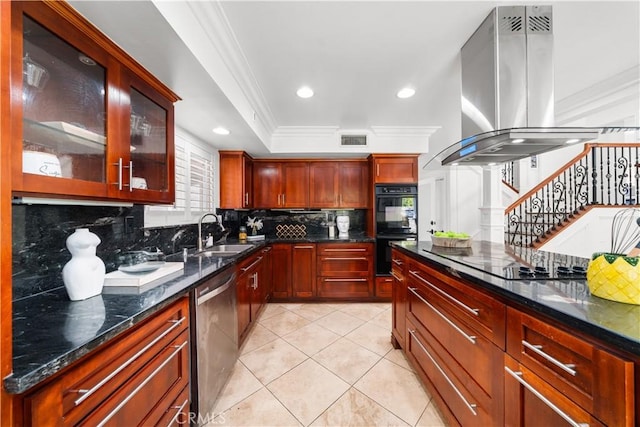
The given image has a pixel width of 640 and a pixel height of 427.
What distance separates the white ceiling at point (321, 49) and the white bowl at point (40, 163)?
2.21 feet

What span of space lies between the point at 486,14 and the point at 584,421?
2110mm

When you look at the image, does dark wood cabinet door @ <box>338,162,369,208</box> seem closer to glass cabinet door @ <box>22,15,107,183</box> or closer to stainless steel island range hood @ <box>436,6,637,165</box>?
stainless steel island range hood @ <box>436,6,637,165</box>

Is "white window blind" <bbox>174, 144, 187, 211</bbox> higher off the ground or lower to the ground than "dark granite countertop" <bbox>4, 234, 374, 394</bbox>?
higher

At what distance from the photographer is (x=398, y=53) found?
1.84 metres

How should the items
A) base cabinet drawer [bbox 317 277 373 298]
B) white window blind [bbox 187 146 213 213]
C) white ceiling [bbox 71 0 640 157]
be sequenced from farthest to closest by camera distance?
base cabinet drawer [bbox 317 277 373 298] < white window blind [bbox 187 146 213 213] < white ceiling [bbox 71 0 640 157]

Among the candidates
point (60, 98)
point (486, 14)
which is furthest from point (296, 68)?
point (60, 98)

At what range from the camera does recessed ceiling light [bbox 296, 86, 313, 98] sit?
7.75 feet

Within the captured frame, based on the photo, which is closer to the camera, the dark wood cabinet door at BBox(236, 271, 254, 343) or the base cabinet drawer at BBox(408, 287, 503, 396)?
the base cabinet drawer at BBox(408, 287, 503, 396)

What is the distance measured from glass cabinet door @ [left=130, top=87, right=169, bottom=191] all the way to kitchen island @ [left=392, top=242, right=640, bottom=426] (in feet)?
6.39

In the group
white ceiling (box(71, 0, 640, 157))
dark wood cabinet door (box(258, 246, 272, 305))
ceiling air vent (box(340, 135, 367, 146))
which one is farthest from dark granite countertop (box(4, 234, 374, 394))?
ceiling air vent (box(340, 135, 367, 146))

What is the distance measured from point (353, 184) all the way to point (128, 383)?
11.2ft

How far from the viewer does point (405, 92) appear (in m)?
2.43

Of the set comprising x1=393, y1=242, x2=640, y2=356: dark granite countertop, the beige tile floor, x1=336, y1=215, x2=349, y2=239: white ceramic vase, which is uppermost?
x1=336, y1=215, x2=349, y2=239: white ceramic vase

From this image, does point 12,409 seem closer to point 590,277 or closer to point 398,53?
point 590,277
